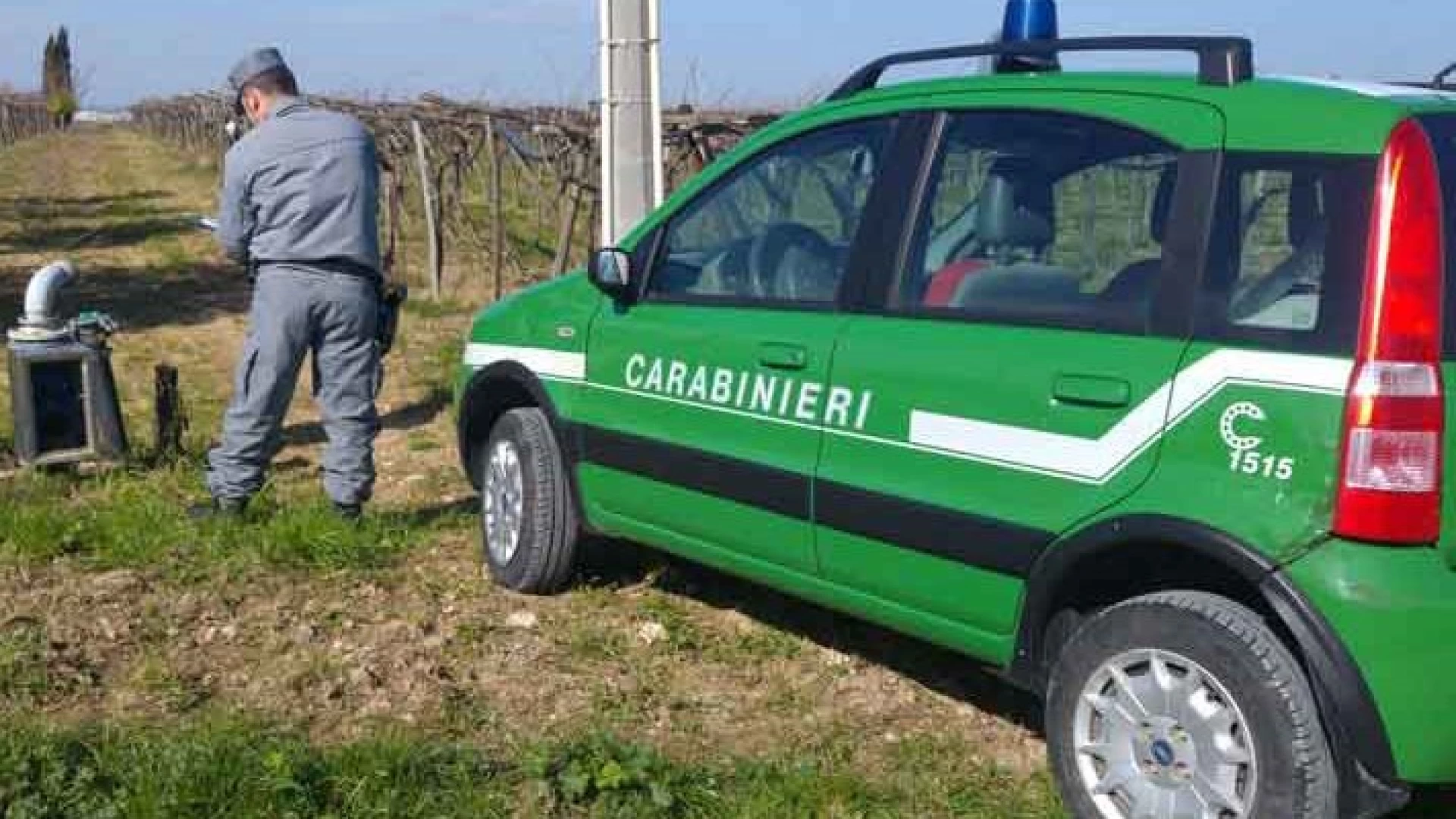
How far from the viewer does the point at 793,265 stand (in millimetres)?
4410

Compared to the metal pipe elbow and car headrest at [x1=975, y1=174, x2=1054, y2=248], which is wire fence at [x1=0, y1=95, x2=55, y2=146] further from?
car headrest at [x1=975, y1=174, x2=1054, y2=248]

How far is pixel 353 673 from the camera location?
468cm

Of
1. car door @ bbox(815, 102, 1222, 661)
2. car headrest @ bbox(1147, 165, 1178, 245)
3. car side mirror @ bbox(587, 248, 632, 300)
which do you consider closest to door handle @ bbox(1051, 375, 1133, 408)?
car door @ bbox(815, 102, 1222, 661)

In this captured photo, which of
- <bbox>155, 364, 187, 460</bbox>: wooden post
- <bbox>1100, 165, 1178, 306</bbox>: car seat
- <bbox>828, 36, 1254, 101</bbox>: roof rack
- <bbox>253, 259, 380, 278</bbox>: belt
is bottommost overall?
<bbox>155, 364, 187, 460</bbox>: wooden post

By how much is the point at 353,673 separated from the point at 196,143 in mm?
40033

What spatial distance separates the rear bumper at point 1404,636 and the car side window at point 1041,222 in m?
0.69

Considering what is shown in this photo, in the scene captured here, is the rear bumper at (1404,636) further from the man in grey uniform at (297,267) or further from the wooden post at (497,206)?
the wooden post at (497,206)

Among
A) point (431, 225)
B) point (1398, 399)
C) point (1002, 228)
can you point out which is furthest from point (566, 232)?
point (1398, 399)

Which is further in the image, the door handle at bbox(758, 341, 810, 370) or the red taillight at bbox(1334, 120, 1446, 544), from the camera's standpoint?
the door handle at bbox(758, 341, 810, 370)

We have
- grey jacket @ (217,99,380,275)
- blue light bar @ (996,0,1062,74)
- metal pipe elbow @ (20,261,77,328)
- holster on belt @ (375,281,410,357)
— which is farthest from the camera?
metal pipe elbow @ (20,261,77,328)

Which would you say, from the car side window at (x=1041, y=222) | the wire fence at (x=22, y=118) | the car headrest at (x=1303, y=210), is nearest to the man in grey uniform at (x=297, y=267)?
the car side window at (x=1041, y=222)

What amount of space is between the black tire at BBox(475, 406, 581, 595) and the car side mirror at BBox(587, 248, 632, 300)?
0.59m

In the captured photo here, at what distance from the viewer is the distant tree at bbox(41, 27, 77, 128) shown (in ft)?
167

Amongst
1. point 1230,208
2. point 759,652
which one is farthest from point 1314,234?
point 759,652
